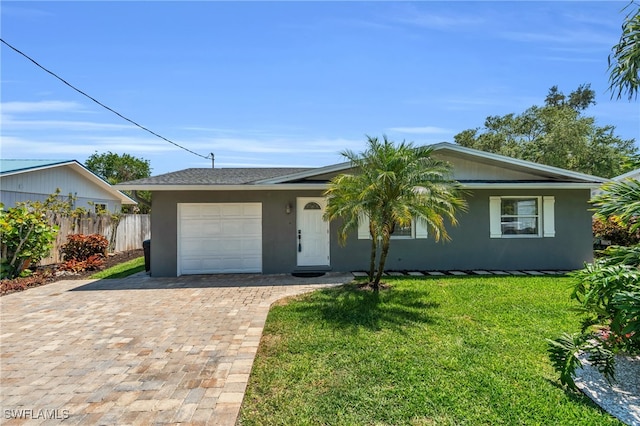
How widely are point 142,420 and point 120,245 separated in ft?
50.8

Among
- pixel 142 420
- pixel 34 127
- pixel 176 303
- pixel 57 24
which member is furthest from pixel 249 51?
pixel 142 420

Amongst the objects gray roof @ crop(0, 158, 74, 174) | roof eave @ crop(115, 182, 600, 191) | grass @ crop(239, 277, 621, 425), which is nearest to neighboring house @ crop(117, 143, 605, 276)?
roof eave @ crop(115, 182, 600, 191)

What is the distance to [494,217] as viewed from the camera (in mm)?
10898

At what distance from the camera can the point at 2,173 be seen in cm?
1212

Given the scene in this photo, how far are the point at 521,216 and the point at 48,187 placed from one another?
19.5 meters

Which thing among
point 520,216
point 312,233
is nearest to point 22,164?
point 312,233

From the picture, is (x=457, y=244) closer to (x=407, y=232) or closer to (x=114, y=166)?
(x=407, y=232)

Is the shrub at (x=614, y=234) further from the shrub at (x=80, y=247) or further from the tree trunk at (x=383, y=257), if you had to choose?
the shrub at (x=80, y=247)

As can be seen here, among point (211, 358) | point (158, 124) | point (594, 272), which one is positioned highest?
point (158, 124)

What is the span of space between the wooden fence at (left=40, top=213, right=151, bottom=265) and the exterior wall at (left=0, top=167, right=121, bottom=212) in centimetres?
162

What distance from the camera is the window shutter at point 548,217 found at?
35.6 ft

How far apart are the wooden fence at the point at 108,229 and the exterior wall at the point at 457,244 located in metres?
5.12

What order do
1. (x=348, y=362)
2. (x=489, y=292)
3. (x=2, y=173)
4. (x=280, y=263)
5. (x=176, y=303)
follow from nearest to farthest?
(x=348, y=362)
(x=176, y=303)
(x=489, y=292)
(x=280, y=263)
(x=2, y=173)

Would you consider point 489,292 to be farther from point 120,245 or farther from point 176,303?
point 120,245
